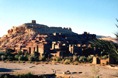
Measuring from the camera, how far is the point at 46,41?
6738cm

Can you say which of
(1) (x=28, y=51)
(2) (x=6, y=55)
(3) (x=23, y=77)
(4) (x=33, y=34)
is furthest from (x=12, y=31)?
(3) (x=23, y=77)

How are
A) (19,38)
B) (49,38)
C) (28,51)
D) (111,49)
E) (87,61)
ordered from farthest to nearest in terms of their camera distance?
(19,38) → (49,38) → (28,51) → (87,61) → (111,49)

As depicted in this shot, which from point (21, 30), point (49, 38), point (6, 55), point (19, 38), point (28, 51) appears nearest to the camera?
point (6, 55)

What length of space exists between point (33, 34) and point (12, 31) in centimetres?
1142

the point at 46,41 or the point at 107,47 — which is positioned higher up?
the point at 107,47

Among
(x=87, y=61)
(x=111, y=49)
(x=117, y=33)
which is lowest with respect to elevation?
(x=87, y=61)

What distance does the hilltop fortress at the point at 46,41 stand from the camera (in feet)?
181

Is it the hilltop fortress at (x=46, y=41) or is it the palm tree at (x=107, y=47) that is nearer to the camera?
the palm tree at (x=107, y=47)

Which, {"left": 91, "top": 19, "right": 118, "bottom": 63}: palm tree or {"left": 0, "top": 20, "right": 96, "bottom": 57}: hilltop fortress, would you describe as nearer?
{"left": 91, "top": 19, "right": 118, "bottom": 63}: palm tree

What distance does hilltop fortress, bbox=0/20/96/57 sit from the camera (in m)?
55.1

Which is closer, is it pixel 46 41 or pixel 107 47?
pixel 107 47

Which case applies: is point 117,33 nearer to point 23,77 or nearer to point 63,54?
point 23,77

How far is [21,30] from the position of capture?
9544 centimetres

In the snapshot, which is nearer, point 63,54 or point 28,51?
point 63,54
